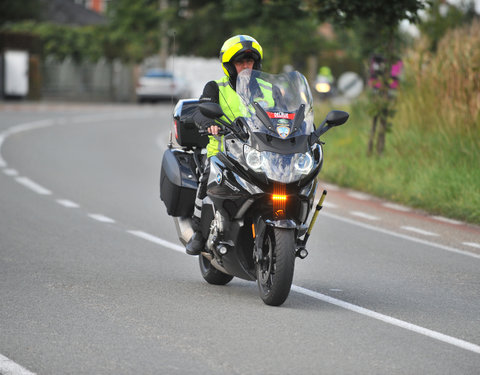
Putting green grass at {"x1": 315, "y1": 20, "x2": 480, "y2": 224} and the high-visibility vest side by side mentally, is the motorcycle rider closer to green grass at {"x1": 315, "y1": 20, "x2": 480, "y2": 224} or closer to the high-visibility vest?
the high-visibility vest

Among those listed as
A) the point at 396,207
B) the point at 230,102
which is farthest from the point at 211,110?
the point at 396,207

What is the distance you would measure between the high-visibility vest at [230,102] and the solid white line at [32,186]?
7185 millimetres

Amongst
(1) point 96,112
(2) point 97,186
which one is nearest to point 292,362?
(2) point 97,186

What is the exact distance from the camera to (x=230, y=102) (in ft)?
25.7

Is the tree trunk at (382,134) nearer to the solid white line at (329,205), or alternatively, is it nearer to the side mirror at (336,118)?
the solid white line at (329,205)

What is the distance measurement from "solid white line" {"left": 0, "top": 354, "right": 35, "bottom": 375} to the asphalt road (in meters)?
0.02

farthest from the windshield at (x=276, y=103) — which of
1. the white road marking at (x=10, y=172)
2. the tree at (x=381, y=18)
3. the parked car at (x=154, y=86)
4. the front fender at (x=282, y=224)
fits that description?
the parked car at (x=154, y=86)

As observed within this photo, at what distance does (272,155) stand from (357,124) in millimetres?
14694

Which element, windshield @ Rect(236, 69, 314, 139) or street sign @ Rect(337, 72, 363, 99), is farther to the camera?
street sign @ Rect(337, 72, 363, 99)

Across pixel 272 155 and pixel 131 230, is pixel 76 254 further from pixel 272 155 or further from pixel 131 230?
pixel 272 155

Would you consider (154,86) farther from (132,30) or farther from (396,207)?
(396,207)

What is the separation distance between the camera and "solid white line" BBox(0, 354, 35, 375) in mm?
5918

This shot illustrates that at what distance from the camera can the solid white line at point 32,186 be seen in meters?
15.0

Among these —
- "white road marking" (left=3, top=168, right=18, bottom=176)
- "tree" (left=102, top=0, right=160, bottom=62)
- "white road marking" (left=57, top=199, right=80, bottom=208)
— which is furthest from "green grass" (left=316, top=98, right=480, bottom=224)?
"tree" (left=102, top=0, right=160, bottom=62)
